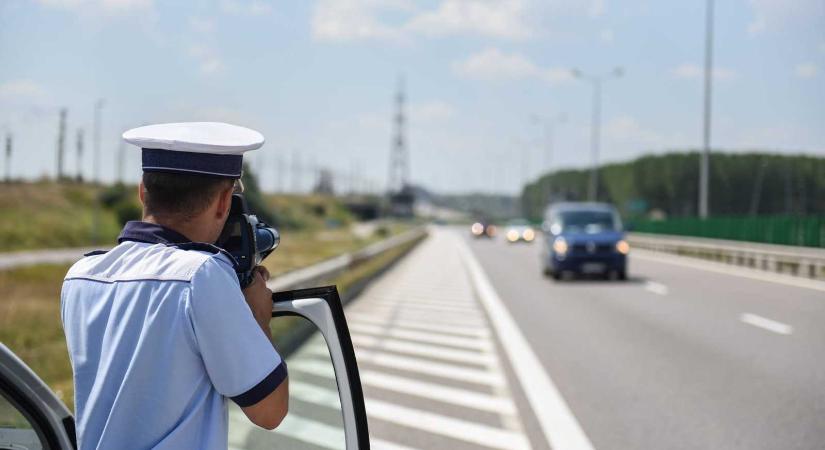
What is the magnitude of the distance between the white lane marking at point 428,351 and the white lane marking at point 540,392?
31cm

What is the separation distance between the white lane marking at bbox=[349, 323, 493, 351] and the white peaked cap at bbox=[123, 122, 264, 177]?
9740mm

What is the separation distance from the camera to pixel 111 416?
7.21 feet

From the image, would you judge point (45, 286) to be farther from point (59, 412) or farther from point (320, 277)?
point (59, 412)

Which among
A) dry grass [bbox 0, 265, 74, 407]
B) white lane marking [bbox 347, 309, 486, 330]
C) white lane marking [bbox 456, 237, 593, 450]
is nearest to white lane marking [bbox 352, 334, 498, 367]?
white lane marking [bbox 456, 237, 593, 450]

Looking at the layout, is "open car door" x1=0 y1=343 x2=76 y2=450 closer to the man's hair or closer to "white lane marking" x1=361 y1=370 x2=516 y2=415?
the man's hair

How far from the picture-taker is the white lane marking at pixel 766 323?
43.6 feet

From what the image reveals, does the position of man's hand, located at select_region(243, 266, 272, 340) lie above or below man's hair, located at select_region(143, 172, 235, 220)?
below

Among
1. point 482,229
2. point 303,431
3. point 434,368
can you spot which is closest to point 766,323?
point 434,368

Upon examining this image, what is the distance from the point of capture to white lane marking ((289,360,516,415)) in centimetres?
807

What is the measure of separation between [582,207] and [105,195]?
41.7 meters

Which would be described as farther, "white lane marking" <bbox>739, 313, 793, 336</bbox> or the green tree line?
the green tree line

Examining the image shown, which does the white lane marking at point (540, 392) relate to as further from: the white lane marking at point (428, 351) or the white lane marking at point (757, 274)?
the white lane marking at point (757, 274)

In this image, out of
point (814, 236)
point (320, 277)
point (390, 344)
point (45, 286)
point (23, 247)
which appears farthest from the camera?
point (23, 247)

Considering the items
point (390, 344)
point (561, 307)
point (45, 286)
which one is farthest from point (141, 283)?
point (45, 286)
